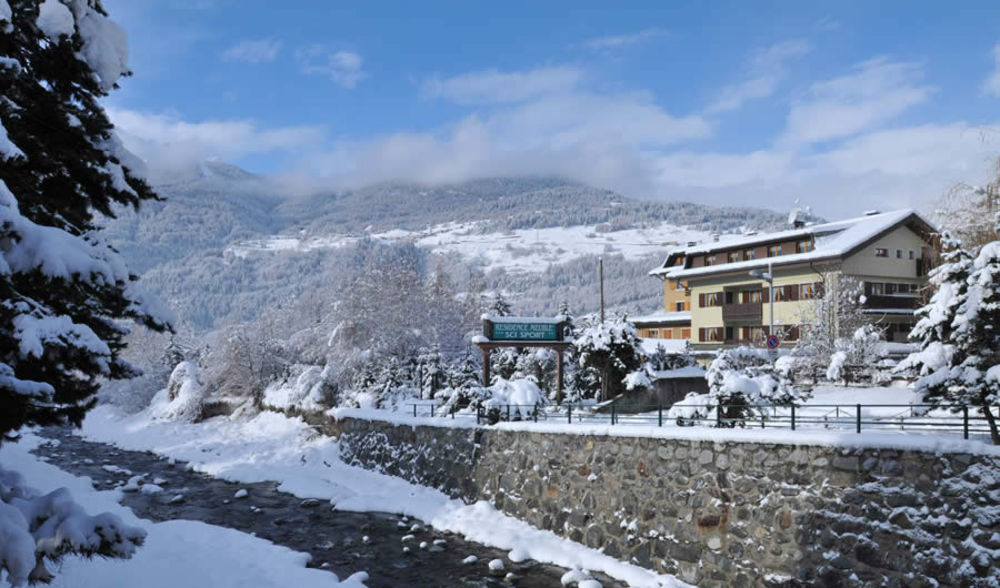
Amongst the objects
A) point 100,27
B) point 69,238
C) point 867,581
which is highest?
point 100,27

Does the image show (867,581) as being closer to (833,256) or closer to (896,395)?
(896,395)

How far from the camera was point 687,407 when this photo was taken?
62.4ft

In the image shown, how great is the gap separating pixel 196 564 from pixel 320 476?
13.6 meters

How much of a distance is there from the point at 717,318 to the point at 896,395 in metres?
24.9

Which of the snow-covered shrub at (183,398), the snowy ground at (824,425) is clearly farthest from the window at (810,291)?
the snow-covered shrub at (183,398)

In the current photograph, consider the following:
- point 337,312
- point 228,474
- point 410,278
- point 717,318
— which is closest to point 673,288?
point 717,318

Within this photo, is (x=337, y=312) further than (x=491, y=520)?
Yes

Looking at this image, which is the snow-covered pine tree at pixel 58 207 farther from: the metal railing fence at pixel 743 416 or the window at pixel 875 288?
the window at pixel 875 288

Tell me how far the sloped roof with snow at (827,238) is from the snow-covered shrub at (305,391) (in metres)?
27.8

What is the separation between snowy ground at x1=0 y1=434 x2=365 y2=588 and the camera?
13.1 meters

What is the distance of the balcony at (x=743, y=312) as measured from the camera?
47.0 metres

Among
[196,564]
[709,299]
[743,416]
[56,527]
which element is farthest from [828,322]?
[56,527]

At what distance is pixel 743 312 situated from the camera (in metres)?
47.8

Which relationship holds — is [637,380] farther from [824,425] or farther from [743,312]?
[743,312]
